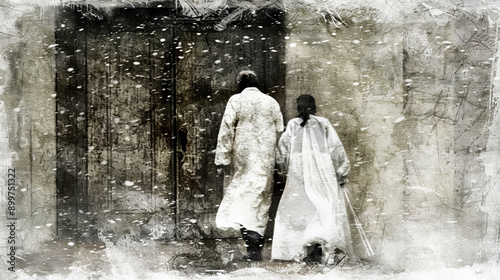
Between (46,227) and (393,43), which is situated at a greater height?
(393,43)

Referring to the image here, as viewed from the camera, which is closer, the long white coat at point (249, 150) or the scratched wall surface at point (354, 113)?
the long white coat at point (249, 150)

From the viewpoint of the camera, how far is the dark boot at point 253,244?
4.09 metres

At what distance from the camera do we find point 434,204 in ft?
13.9

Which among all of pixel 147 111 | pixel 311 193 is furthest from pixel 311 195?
pixel 147 111

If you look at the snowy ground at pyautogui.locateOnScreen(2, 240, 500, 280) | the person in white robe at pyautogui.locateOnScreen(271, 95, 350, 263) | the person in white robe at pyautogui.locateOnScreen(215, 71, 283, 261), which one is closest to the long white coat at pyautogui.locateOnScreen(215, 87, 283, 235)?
the person in white robe at pyautogui.locateOnScreen(215, 71, 283, 261)

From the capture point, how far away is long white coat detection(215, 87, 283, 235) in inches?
159

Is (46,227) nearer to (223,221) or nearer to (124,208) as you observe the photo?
(124,208)

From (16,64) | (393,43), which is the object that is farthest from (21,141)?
(393,43)

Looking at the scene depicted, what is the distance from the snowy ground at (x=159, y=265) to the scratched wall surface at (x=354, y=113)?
0.17 metres

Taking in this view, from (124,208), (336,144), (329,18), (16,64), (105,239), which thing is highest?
(329,18)

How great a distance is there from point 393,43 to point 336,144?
1.08m

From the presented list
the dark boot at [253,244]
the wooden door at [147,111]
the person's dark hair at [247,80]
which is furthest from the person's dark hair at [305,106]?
the dark boot at [253,244]

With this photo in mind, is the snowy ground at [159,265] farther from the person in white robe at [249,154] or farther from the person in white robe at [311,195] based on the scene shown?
the person in white robe at [249,154]

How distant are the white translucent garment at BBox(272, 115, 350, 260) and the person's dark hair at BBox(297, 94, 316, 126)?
0.22 ft
